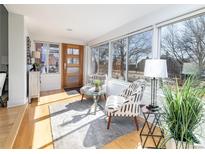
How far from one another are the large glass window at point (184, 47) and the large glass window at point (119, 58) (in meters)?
1.58

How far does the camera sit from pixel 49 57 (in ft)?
22.5

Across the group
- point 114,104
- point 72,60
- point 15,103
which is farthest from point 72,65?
point 114,104

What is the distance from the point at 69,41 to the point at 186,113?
6.34 metres

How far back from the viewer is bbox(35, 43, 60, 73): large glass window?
669 centimetres

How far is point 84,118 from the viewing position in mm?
3459

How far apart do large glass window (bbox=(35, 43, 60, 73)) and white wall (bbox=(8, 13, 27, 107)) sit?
9.21 feet

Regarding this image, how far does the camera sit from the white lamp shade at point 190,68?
2.69m

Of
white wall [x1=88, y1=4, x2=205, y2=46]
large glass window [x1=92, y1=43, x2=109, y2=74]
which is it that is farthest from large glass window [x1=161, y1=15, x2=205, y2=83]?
large glass window [x1=92, y1=43, x2=109, y2=74]

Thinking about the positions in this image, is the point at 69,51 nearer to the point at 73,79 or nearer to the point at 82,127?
the point at 73,79

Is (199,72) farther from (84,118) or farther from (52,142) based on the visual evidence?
(52,142)

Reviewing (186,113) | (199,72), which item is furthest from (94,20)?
(186,113)

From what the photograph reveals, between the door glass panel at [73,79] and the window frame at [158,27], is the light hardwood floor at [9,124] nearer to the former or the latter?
the window frame at [158,27]

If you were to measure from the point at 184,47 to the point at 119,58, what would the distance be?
2326 millimetres

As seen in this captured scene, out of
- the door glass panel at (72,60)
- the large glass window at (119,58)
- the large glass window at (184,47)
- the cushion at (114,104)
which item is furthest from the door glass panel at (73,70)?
the large glass window at (184,47)
